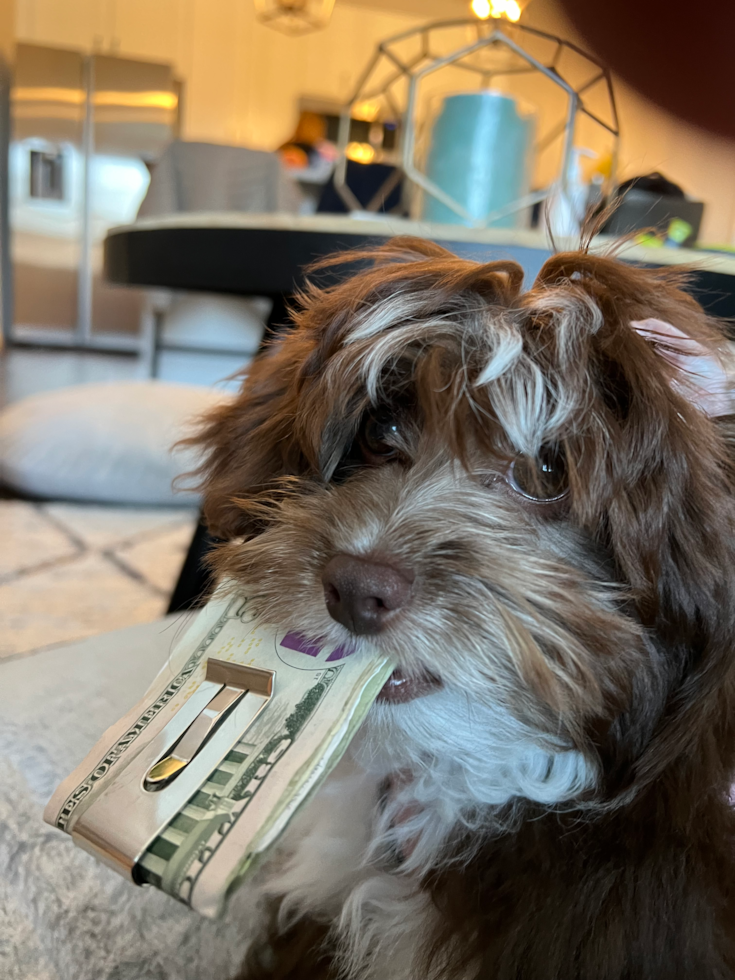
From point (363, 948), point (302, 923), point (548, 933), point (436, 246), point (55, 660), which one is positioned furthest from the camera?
point (55, 660)

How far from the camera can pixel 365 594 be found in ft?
2.37

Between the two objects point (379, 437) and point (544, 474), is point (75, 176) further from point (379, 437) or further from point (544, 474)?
point (544, 474)

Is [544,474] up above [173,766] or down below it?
above

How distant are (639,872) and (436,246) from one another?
76cm

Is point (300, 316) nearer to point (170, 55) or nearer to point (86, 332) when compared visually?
point (86, 332)

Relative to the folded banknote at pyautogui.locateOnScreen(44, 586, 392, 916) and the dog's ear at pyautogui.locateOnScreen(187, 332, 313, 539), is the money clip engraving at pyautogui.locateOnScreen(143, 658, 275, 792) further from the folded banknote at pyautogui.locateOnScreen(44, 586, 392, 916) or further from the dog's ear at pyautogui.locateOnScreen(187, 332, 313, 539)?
the dog's ear at pyautogui.locateOnScreen(187, 332, 313, 539)

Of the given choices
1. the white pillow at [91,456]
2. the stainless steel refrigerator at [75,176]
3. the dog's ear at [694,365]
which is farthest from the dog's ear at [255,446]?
the stainless steel refrigerator at [75,176]

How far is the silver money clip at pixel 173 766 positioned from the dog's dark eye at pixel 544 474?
1.10 feet

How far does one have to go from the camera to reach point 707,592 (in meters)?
0.75

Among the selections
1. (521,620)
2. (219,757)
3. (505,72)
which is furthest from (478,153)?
(219,757)

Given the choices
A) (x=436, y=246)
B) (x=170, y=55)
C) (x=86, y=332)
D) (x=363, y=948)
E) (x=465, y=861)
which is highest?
(x=170, y=55)

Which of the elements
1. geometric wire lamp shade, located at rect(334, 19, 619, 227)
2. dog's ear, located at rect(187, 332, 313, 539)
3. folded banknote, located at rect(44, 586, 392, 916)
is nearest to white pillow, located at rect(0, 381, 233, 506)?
geometric wire lamp shade, located at rect(334, 19, 619, 227)

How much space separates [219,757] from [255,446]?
1.39 feet

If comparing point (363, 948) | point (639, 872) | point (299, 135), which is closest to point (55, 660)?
point (363, 948)
